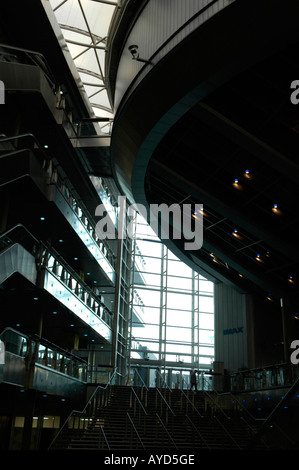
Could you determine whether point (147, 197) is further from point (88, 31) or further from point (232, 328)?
point (232, 328)

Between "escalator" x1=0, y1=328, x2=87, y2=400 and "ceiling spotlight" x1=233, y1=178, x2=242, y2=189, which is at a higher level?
"ceiling spotlight" x1=233, y1=178, x2=242, y2=189

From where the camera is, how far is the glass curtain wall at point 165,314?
41.6 meters

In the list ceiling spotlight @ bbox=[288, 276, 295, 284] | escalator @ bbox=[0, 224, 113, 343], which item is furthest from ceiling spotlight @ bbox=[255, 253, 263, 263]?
escalator @ bbox=[0, 224, 113, 343]

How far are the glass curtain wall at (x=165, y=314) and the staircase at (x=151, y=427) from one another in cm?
1647

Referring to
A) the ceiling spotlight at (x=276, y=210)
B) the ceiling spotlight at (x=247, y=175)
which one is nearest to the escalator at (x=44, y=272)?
the ceiling spotlight at (x=247, y=175)

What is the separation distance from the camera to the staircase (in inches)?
649

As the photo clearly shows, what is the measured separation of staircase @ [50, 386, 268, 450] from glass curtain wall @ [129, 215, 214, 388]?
648 inches

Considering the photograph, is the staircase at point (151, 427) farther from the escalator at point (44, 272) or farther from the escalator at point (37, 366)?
the escalator at point (44, 272)

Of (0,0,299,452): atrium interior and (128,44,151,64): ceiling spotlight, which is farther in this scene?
(128,44,151,64): ceiling spotlight

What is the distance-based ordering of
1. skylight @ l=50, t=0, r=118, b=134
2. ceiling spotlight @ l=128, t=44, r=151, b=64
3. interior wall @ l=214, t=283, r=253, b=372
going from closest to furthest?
ceiling spotlight @ l=128, t=44, r=151, b=64
skylight @ l=50, t=0, r=118, b=134
interior wall @ l=214, t=283, r=253, b=372

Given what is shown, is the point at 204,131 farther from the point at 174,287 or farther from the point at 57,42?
the point at 174,287

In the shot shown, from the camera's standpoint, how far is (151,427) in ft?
64.3

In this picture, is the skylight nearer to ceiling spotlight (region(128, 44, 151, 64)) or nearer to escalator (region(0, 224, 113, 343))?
escalator (region(0, 224, 113, 343))
